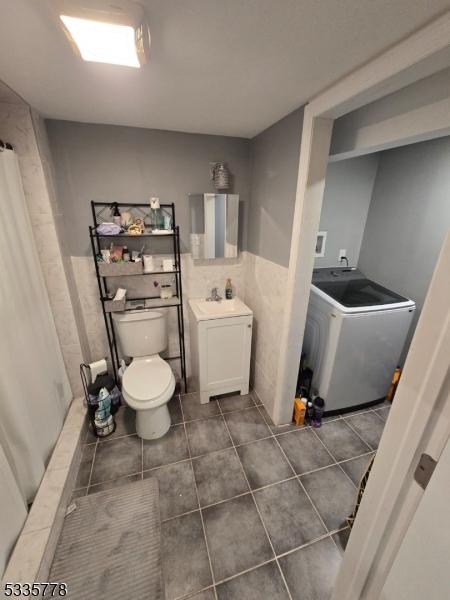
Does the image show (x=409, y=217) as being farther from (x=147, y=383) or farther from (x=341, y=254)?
(x=147, y=383)

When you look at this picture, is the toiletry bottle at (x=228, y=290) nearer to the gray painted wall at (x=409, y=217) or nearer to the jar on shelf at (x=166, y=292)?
the jar on shelf at (x=166, y=292)

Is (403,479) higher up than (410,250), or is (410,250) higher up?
(410,250)

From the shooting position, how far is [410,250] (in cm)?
212

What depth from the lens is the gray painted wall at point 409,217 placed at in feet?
6.23

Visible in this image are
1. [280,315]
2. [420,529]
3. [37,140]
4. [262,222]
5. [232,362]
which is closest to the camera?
[420,529]

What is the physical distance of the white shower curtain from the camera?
1.23 m

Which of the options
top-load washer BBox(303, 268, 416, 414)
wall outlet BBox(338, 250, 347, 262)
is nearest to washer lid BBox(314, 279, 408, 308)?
top-load washer BBox(303, 268, 416, 414)

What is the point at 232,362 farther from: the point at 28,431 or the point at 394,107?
the point at 394,107

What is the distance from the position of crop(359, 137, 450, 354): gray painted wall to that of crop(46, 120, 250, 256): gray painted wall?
1280 mm

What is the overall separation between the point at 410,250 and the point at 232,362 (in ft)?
5.82

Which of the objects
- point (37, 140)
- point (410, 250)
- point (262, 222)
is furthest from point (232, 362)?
point (37, 140)

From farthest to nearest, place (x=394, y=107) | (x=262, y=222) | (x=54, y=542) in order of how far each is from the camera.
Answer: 1. (x=262, y=222)
2. (x=54, y=542)
3. (x=394, y=107)

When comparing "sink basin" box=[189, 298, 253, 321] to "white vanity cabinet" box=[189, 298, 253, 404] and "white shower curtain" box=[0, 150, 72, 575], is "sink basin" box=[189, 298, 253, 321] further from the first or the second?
"white shower curtain" box=[0, 150, 72, 575]

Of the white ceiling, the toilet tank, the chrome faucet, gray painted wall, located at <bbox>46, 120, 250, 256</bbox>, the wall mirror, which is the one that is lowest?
the toilet tank
